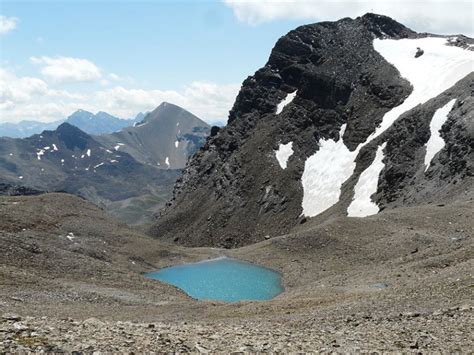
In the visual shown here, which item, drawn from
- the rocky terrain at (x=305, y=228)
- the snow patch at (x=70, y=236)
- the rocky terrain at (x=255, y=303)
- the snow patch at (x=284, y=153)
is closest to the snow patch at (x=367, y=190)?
the rocky terrain at (x=305, y=228)

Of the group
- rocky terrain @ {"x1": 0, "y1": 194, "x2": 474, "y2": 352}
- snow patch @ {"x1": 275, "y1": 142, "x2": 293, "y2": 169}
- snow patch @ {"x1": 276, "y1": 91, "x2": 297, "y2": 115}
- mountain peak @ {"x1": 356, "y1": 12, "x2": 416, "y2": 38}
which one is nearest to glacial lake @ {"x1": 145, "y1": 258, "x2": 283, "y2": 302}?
rocky terrain @ {"x1": 0, "y1": 194, "x2": 474, "y2": 352}

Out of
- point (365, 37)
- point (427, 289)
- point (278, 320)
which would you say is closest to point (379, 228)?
point (427, 289)

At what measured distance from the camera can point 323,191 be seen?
118000 millimetres

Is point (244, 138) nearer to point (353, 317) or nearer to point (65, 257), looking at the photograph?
point (65, 257)

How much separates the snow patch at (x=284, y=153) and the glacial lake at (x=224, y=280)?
54376 millimetres

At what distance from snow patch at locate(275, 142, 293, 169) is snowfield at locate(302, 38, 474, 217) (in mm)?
6852

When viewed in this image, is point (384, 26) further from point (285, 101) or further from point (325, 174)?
A: point (325, 174)

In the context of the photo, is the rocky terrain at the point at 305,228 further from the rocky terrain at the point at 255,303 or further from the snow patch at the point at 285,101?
the snow patch at the point at 285,101

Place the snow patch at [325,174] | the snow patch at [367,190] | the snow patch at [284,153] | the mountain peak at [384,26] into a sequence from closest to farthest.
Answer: the snow patch at [367,190]
the snow patch at [325,174]
the snow patch at [284,153]
the mountain peak at [384,26]

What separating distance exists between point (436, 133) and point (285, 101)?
63.1 m

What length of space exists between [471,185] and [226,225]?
64.9m

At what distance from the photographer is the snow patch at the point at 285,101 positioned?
155 meters

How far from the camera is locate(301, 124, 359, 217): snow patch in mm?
115000

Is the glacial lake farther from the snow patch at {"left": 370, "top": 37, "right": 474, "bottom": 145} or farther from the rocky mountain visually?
the snow patch at {"left": 370, "top": 37, "right": 474, "bottom": 145}
